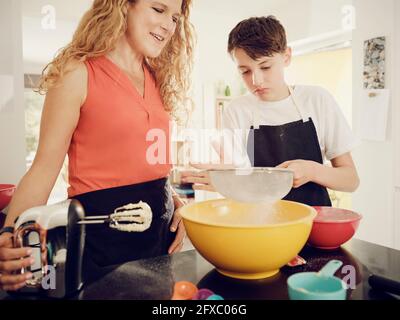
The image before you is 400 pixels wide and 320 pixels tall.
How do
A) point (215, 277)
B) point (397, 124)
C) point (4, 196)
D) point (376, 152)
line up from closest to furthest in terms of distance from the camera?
point (215, 277) < point (4, 196) < point (397, 124) < point (376, 152)

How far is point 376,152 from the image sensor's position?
2.64 m

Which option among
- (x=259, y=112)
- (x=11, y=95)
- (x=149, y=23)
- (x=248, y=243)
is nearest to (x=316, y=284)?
(x=248, y=243)

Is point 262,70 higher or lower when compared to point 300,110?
higher

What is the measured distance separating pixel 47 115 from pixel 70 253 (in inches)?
18.1

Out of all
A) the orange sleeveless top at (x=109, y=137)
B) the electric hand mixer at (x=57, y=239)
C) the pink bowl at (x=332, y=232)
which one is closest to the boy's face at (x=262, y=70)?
the orange sleeveless top at (x=109, y=137)

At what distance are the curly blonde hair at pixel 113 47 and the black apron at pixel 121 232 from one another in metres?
0.33

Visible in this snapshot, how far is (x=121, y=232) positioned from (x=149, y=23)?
25.7 inches

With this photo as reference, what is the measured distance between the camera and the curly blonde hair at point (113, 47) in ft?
3.51

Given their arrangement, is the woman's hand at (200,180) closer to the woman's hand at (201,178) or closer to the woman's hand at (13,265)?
the woman's hand at (201,178)

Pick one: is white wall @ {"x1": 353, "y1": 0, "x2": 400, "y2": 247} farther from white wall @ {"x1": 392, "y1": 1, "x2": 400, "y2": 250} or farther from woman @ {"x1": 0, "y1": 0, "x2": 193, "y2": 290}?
woman @ {"x1": 0, "y1": 0, "x2": 193, "y2": 290}

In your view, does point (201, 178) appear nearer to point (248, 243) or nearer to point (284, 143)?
point (248, 243)

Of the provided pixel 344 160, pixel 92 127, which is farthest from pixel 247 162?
pixel 92 127
